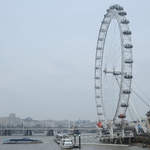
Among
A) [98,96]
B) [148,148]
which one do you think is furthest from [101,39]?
[148,148]

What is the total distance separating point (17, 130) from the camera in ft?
531

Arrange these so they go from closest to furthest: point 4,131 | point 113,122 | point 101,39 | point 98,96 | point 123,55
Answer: point 123,55 → point 113,122 → point 101,39 → point 98,96 → point 4,131

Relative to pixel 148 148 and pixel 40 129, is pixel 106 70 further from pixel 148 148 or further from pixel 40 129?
pixel 40 129

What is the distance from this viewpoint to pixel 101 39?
167 ft

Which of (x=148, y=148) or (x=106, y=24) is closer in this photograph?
(x=148, y=148)

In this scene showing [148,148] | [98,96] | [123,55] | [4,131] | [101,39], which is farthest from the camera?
[4,131]

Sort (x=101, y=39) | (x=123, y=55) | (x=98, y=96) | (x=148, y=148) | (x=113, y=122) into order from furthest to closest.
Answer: (x=98, y=96)
(x=101, y=39)
(x=113, y=122)
(x=123, y=55)
(x=148, y=148)

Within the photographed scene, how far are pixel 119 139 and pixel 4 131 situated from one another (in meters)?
121

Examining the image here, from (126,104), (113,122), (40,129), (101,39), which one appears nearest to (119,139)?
(113,122)

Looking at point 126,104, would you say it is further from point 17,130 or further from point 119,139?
point 17,130

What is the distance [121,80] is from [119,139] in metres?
8.64

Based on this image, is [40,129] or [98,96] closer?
[98,96]

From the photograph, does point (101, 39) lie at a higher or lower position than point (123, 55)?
higher

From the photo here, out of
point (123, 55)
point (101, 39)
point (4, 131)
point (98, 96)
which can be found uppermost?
point (101, 39)
